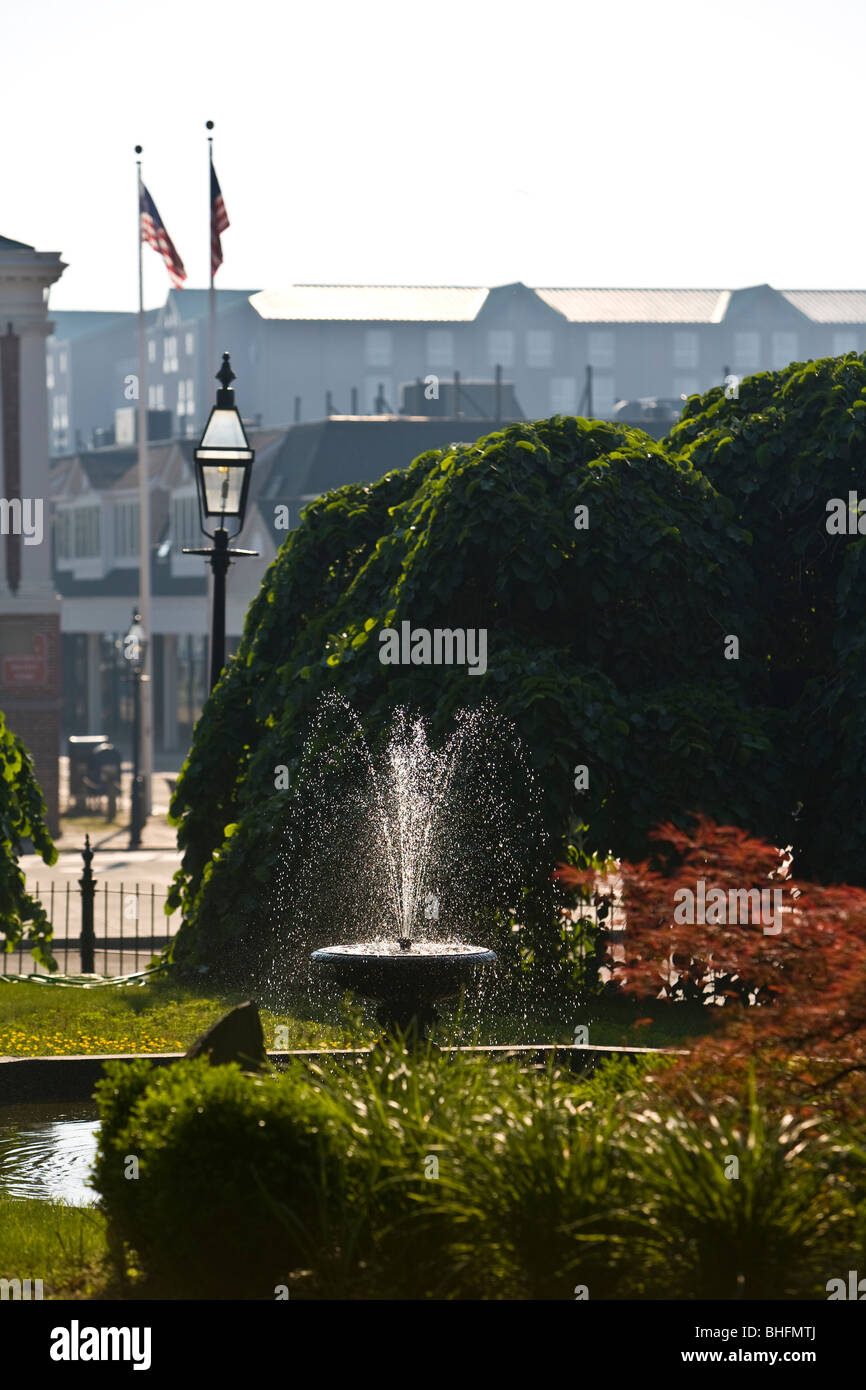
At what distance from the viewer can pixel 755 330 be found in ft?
307

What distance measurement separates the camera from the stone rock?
7.55 m

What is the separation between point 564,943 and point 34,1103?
204 inches

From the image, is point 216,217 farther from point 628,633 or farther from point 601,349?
point 601,349

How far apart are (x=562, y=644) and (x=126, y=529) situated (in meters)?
46.6

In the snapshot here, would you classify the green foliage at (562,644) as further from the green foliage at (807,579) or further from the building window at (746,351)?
the building window at (746,351)

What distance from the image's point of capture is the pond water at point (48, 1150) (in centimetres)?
880

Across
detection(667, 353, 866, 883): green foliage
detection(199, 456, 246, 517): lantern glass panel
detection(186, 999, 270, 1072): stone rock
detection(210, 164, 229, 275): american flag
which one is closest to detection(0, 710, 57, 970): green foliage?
detection(199, 456, 246, 517): lantern glass panel

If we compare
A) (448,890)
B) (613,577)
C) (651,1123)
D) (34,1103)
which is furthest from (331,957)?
(613,577)

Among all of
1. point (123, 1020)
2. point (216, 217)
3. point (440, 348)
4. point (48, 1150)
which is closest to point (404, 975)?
point (48, 1150)

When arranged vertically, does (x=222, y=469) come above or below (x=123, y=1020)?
above

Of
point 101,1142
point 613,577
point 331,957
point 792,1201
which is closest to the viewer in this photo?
point 792,1201

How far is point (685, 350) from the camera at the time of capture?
92250mm

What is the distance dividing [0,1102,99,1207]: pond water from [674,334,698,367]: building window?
85.6m

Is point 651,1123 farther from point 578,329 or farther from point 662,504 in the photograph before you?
point 578,329
